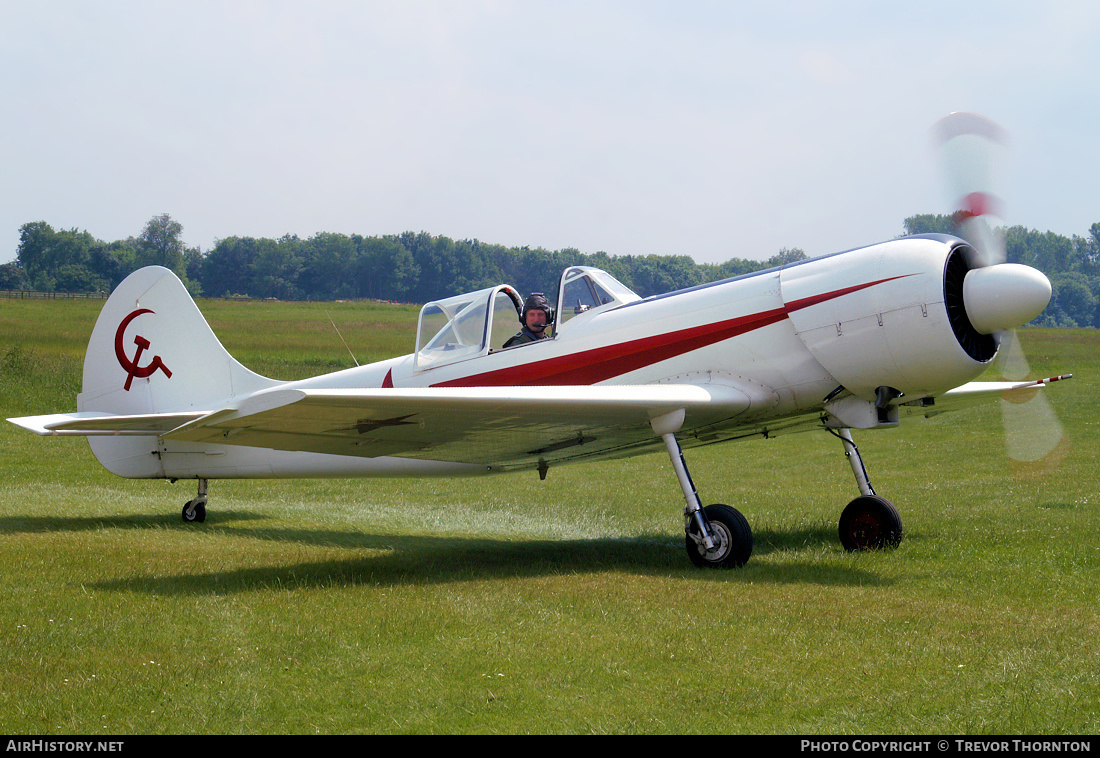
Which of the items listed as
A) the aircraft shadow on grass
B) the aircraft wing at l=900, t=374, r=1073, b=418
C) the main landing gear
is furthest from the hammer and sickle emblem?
the aircraft wing at l=900, t=374, r=1073, b=418

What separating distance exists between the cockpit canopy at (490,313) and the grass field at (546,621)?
2.09 m

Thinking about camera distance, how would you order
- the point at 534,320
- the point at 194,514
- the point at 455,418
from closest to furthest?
the point at 455,418, the point at 534,320, the point at 194,514

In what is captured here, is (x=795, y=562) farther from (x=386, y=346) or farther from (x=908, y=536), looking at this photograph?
(x=386, y=346)

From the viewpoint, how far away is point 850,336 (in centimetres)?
790

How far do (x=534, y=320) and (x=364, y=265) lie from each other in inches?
2286

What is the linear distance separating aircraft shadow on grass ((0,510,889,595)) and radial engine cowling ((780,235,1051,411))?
1682mm

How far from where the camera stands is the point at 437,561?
875 centimetres

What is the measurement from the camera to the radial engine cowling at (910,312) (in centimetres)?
757

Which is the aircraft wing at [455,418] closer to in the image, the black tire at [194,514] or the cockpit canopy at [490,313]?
the cockpit canopy at [490,313]

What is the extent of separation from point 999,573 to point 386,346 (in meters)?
32.6

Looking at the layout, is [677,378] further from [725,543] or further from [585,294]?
[725,543]

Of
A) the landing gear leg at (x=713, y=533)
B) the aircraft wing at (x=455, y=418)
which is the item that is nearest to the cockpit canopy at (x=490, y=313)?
the aircraft wing at (x=455, y=418)

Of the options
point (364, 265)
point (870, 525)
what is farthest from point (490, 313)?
point (364, 265)
